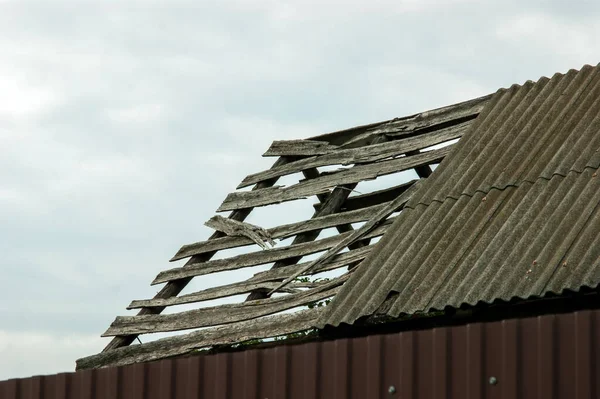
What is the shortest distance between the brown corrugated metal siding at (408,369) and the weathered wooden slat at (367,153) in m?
5.61

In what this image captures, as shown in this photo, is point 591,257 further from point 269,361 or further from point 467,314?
point 269,361

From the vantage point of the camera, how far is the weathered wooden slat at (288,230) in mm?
10641

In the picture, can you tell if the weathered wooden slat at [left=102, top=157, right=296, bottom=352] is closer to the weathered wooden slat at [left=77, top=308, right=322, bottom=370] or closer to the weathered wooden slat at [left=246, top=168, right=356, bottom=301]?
the weathered wooden slat at [left=77, top=308, right=322, bottom=370]

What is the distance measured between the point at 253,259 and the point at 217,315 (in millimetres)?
903

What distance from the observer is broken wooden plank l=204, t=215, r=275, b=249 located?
11.2 m

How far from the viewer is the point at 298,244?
35.5ft

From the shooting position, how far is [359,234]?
10328mm

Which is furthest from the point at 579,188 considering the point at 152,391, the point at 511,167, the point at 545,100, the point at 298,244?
the point at 152,391

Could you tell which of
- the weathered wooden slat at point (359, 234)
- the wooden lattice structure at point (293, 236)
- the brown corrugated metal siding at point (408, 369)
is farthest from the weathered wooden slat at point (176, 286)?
the brown corrugated metal siding at point (408, 369)

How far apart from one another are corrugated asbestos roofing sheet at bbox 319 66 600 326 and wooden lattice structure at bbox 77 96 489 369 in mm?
649

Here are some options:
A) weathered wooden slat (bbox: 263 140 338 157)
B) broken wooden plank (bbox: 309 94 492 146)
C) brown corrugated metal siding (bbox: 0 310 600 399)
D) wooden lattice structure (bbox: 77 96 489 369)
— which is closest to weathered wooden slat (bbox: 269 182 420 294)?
wooden lattice structure (bbox: 77 96 489 369)

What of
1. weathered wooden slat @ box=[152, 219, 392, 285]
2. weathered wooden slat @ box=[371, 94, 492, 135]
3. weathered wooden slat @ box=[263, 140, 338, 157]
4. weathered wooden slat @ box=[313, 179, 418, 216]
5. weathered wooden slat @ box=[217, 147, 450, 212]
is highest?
weathered wooden slat @ box=[371, 94, 492, 135]

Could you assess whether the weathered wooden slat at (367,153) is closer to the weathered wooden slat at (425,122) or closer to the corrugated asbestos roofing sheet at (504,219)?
the weathered wooden slat at (425,122)

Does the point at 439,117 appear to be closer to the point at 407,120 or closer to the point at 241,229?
the point at 407,120
